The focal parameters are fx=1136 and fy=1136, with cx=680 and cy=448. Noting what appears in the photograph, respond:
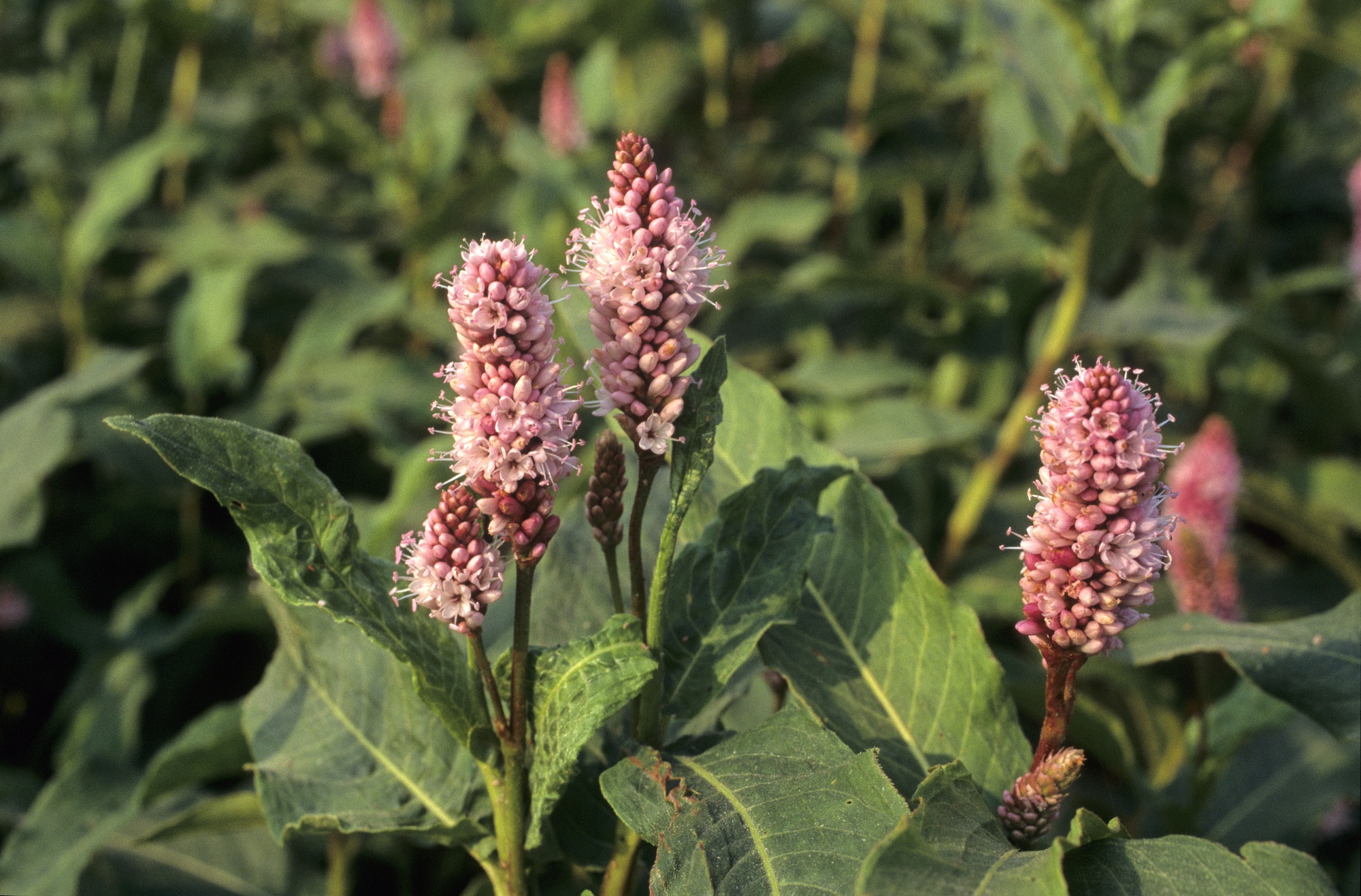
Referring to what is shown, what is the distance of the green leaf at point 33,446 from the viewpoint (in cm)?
260

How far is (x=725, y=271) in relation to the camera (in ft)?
12.1

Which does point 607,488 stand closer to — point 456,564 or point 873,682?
point 456,564

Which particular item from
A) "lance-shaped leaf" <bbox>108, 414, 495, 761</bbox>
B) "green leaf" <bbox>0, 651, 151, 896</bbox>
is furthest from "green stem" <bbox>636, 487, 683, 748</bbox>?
"green leaf" <bbox>0, 651, 151, 896</bbox>

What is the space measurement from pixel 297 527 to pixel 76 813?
59.6 inches

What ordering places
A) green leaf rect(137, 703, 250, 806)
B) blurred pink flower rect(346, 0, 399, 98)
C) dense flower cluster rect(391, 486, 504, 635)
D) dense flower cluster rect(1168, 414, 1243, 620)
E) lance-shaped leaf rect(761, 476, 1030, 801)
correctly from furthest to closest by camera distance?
blurred pink flower rect(346, 0, 399, 98) < dense flower cluster rect(1168, 414, 1243, 620) < green leaf rect(137, 703, 250, 806) < lance-shaped leaf rect(761, 476, 1030, 801) < dense flower cluster rect(391, 486, 504, 635)

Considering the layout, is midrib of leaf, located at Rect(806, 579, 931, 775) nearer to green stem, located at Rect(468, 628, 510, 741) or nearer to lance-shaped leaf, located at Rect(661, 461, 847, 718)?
lance-shaped leaf, located at Rect(661, 461, 847, 718)

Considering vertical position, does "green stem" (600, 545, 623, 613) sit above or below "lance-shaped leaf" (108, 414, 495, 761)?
below

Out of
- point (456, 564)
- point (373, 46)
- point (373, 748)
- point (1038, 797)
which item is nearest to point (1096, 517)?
point (1038, 797)

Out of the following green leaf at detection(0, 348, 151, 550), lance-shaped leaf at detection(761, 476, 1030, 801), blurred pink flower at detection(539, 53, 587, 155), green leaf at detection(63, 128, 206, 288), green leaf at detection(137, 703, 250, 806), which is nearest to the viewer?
lance-shaped leaf at detection(761, 476, 1030, 801)

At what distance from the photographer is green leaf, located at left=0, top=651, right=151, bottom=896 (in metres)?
2.17

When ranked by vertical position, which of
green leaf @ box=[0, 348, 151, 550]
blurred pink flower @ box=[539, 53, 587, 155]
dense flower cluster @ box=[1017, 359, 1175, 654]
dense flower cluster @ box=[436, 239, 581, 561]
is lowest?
dense flower cluster @ box=[1017, 359, 1175, 654]

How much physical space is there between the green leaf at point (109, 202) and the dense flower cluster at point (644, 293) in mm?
3129

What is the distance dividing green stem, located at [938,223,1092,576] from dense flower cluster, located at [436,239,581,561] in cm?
200

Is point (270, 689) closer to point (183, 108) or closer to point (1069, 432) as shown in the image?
point (1069, 432)
